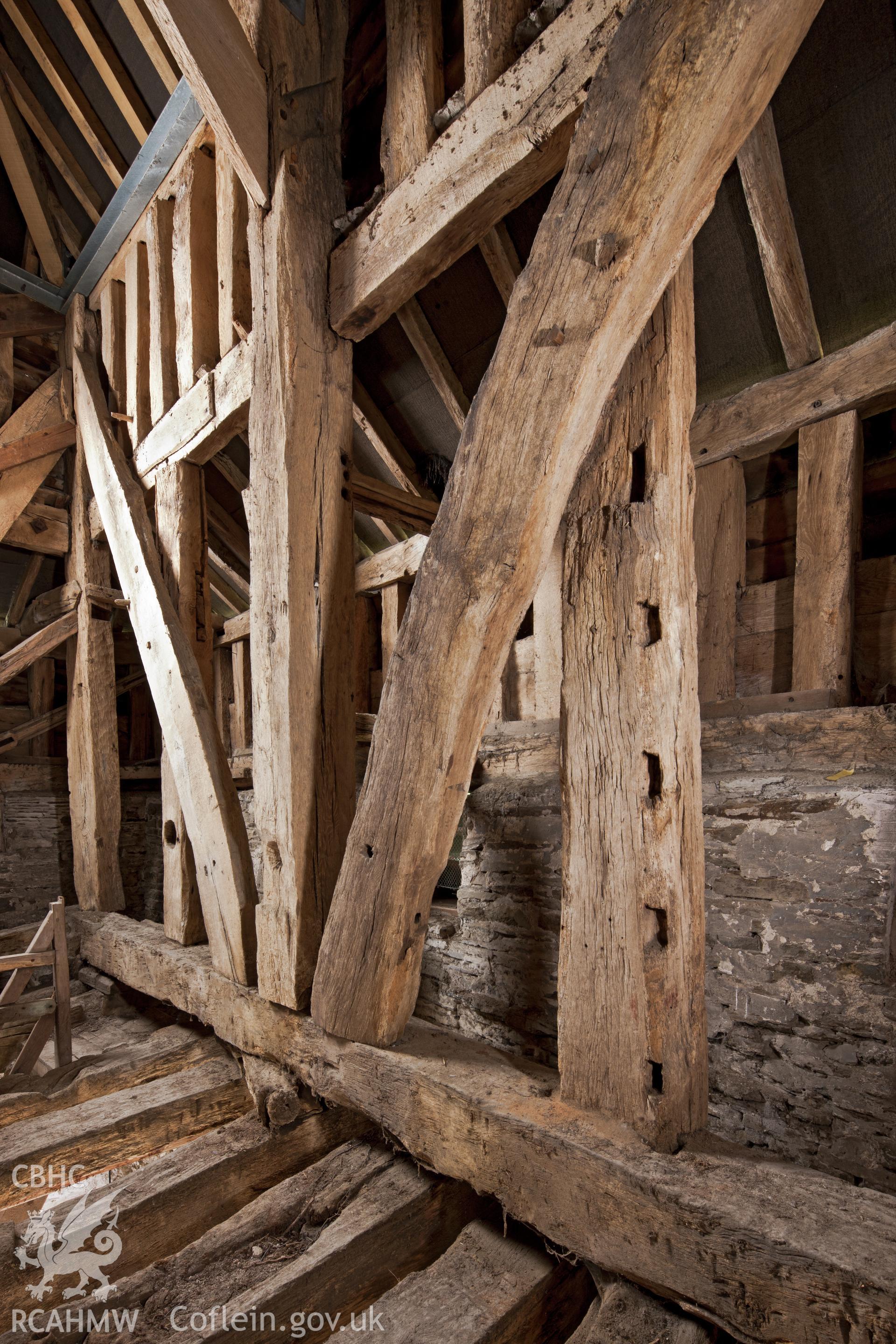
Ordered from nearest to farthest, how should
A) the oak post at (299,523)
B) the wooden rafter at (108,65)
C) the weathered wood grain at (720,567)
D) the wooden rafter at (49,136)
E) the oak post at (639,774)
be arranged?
the oak post at (639,774)
the oak post at (299,523)
the weathered wood grain at (720,567)
the wooden rafter at (108,65)
the wooden rafter at (49,136)

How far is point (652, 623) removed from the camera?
150cm

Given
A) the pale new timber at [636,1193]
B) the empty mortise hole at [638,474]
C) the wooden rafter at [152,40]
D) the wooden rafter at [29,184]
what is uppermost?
the wooden rafter at [29,184]

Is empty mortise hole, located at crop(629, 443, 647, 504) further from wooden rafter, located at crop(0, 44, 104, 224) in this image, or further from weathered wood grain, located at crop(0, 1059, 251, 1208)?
wooden rafter, located at crop(0, 44, 104, 224)

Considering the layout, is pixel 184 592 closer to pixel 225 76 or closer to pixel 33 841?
pixel 225 76

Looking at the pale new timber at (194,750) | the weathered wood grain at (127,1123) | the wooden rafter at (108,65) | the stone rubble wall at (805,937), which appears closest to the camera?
the weathered wood grain at (127,1123)

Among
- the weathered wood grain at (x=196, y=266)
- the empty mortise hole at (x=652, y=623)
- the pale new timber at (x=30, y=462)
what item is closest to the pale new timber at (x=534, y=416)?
the empty mortise hole at (x=652, y=623)

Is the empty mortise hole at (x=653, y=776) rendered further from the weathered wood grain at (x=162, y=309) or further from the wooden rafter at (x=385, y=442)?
the weathered wood grain at (x=162, y=309)

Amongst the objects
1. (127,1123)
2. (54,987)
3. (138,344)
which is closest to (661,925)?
(127,1123)

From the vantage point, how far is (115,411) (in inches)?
135

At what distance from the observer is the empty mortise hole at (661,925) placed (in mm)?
1427

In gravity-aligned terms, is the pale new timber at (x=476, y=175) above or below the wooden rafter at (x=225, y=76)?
below

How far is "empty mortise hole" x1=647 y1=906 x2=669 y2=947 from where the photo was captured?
1427mm

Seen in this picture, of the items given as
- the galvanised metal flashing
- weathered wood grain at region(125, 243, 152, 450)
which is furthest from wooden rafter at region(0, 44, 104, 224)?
weathered wood grain at region(125, 243, 152, 450)

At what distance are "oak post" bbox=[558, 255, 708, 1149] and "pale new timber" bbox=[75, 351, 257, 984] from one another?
1260mm
